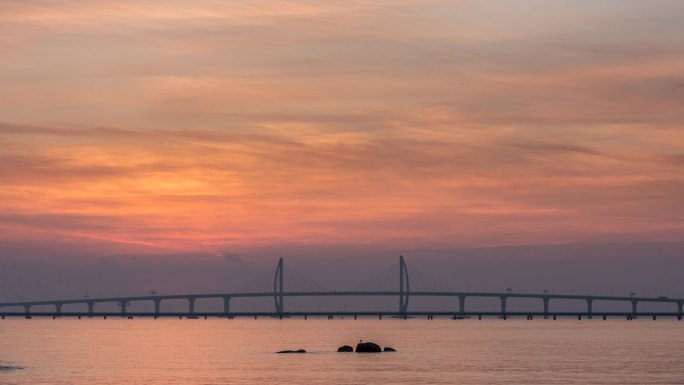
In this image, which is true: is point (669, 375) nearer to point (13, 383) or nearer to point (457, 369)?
point (457, 369)

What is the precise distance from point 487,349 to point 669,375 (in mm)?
48067

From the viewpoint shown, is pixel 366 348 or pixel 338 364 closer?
pixel 338 364

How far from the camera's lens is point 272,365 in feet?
364

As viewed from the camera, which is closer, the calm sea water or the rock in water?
the calm sea water

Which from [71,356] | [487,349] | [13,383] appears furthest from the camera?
[487,349]

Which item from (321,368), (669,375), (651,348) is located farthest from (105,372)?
(651,348)

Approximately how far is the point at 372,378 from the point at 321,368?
12170 millimetres

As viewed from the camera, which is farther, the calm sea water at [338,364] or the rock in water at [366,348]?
the rock in water at [366,348]

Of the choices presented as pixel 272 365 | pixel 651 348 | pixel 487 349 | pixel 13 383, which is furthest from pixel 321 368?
pixel 651 348

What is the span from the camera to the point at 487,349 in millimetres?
146750

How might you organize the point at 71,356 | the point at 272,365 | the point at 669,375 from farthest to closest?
the point at 71,356, the point at 272,365, the point at 669,375

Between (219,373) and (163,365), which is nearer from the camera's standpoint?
(219,373)

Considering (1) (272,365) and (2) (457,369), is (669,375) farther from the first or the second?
(1) (272,365)

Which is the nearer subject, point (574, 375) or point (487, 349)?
point (574, 375)
